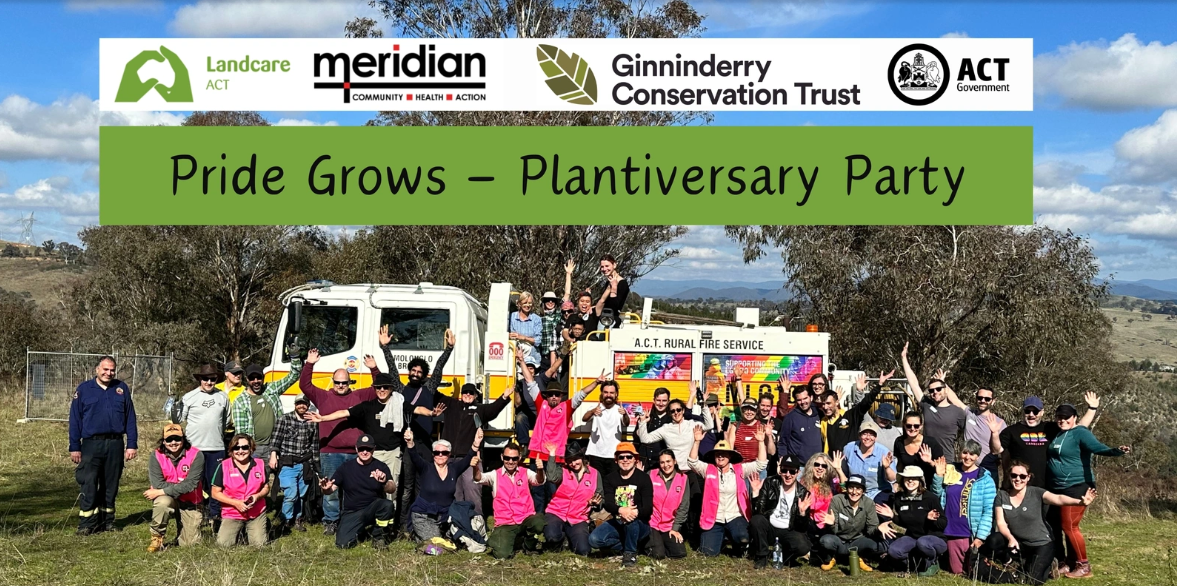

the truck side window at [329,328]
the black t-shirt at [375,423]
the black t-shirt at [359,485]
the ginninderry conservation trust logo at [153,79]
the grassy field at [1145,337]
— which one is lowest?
the grassy field at [1145,337]

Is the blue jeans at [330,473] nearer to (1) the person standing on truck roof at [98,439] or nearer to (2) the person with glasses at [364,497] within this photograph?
(2) the person with glasses at [364,497]

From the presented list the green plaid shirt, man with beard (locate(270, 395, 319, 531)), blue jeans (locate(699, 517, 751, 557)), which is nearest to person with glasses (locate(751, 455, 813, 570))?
blue jeans (locate(699, 517, 751, 557))

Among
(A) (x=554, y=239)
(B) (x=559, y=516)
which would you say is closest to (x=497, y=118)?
(A) (x=554, y=239)

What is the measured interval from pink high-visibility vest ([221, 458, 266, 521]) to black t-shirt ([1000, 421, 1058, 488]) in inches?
344

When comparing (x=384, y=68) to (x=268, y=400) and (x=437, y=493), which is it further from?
(x=437, y=493)

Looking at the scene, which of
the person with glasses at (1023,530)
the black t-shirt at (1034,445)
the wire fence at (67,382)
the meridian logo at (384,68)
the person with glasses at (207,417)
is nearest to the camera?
the person with glasses at (1023,530)

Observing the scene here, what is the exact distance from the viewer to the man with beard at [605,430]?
12625 mm

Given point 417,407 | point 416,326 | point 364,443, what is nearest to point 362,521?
point 364,443

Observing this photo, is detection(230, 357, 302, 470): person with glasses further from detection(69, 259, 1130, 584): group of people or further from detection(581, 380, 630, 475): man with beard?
detection(581, 380, 630, 475): man with beard

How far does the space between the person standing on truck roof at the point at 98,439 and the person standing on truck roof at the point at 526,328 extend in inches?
199

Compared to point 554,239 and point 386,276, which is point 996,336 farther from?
point 386,276

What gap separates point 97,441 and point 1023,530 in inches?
423

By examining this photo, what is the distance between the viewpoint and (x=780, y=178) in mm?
14477

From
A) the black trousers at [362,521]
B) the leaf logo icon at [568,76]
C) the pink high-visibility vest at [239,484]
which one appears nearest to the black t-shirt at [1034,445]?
the black trousers at [362,521]
